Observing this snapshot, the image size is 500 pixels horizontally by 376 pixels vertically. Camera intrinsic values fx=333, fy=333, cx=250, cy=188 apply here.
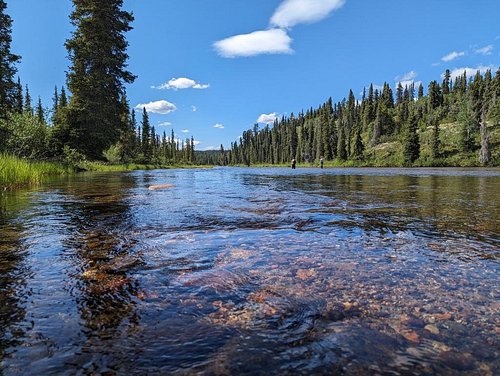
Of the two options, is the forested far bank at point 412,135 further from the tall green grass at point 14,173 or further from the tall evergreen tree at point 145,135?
the tall green grass at point 14,173

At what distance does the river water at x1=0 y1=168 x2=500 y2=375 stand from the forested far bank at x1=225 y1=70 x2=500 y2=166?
244 feet

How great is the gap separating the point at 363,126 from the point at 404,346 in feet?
510

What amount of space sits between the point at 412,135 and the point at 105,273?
292 ft

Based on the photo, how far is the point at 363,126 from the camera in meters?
147

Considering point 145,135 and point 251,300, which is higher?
point 145,135

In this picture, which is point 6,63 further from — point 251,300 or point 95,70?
point 251,300

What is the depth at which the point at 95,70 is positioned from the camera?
34.7m

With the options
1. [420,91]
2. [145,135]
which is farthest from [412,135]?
[420,91]

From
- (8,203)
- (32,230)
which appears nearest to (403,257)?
(32,230)

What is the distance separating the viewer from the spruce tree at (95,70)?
33906 millimetres

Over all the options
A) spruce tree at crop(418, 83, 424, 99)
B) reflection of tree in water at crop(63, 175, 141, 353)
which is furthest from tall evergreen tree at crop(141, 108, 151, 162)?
spruce tree at crop(418, 83, 424, 99)

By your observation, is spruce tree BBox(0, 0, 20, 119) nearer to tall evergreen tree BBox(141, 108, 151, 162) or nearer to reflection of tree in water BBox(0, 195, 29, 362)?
reflection of tree in water BBox(0, 195, 29, 362)

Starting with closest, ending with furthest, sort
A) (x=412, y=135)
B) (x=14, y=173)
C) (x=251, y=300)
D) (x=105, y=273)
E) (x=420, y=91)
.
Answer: (x=251, y=300)
(x=105, y=273)
(x=14, y=173)
(x=412, y=135)
(x=420, y=91)

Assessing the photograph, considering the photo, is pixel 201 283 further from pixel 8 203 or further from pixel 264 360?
pixel 8 203
